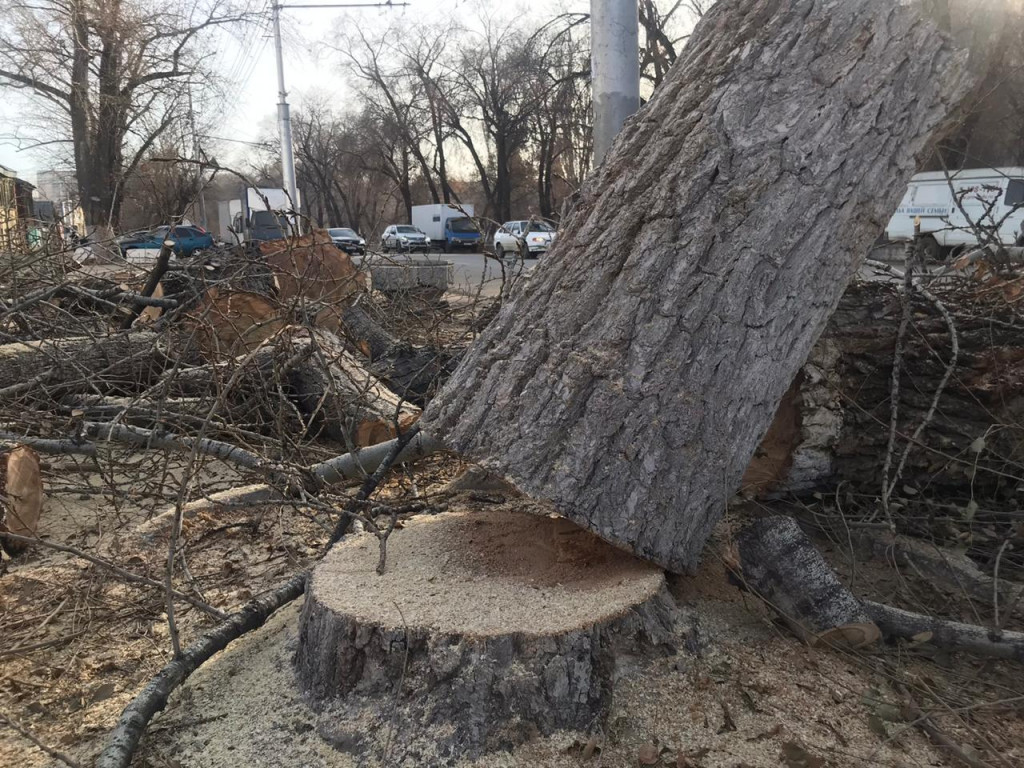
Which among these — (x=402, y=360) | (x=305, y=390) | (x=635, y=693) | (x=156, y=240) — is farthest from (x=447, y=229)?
(x=635, y=693)

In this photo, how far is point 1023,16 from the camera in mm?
2195

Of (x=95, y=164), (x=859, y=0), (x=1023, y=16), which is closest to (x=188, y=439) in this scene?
(x=859, y=0)

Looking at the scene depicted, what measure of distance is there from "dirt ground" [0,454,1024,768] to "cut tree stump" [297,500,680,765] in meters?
0.06

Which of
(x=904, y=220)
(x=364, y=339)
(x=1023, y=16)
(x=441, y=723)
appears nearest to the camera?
(x=441, y=723)

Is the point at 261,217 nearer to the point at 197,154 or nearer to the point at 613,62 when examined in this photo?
the point at 197,154

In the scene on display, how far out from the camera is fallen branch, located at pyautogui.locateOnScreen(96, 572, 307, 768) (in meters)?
1.66

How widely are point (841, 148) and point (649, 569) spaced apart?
1267 millimetres

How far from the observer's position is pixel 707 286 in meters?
1.93

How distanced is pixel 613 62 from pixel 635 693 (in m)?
3.18

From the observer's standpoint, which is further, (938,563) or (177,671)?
(938,563)

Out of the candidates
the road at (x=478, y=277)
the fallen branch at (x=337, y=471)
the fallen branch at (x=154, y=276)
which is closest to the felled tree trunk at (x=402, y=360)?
the road at (x=478, y=277)

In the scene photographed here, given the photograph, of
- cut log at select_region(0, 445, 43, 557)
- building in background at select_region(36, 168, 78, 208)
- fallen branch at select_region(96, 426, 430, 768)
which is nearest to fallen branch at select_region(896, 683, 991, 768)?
fallen branch at select_region(96, 426, 430, 768)

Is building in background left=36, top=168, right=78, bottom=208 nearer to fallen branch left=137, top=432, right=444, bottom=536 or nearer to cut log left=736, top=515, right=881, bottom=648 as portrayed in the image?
fallen branch left=137, top=432, right=444, bottom=536

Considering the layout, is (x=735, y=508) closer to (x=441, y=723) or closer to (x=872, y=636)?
(x=872, y=636)
